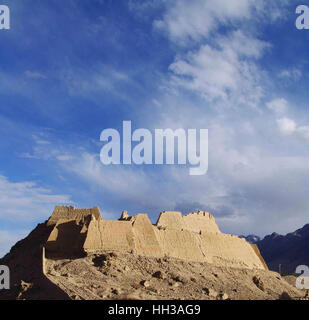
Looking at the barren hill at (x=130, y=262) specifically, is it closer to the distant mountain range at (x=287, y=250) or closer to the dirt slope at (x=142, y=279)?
the dirt slope at (x=142, y=279)

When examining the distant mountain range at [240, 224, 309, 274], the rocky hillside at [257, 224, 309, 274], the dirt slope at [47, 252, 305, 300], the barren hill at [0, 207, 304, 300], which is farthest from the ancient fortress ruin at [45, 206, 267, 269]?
the rocky hillside at [257, 224, 309, 274]

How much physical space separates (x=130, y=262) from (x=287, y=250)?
111266 millimetres

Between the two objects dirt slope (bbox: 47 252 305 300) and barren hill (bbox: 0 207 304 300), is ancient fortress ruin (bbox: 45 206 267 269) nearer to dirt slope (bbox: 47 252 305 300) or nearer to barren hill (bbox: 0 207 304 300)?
barren hill (bbox: 0 207 304 300)

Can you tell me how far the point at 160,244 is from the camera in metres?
34.5

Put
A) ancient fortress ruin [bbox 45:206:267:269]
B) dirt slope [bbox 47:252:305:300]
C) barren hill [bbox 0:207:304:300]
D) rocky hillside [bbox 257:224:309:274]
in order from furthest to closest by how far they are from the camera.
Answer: rocky hillside [bbox 257:224:309:274] → ancient fortress ruin [bbox 45:206:267:269] → barren hill [bbox 0:207:304:300] → dirt slope [bbox 47:252:305:300]

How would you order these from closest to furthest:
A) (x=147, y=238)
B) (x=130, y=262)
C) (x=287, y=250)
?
(x=130, y=262), (x=147, y=238), (x=287, y=250)

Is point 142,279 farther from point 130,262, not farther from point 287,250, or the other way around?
point 287,250

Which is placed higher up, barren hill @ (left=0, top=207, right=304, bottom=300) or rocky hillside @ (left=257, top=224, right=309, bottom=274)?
barren hill @ (left=0, top=207, right=304, bottom=300)

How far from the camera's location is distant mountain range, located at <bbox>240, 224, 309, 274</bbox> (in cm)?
11725

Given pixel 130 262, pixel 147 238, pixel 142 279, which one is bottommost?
pixel 142 279

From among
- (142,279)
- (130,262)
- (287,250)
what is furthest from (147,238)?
(287,250)

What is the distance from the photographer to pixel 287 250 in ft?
424

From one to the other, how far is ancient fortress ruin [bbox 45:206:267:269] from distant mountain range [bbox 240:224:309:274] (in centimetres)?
7994

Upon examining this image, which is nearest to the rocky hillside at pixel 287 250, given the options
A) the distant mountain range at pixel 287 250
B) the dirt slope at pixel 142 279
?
the distant mountain range at pixel 287 250
